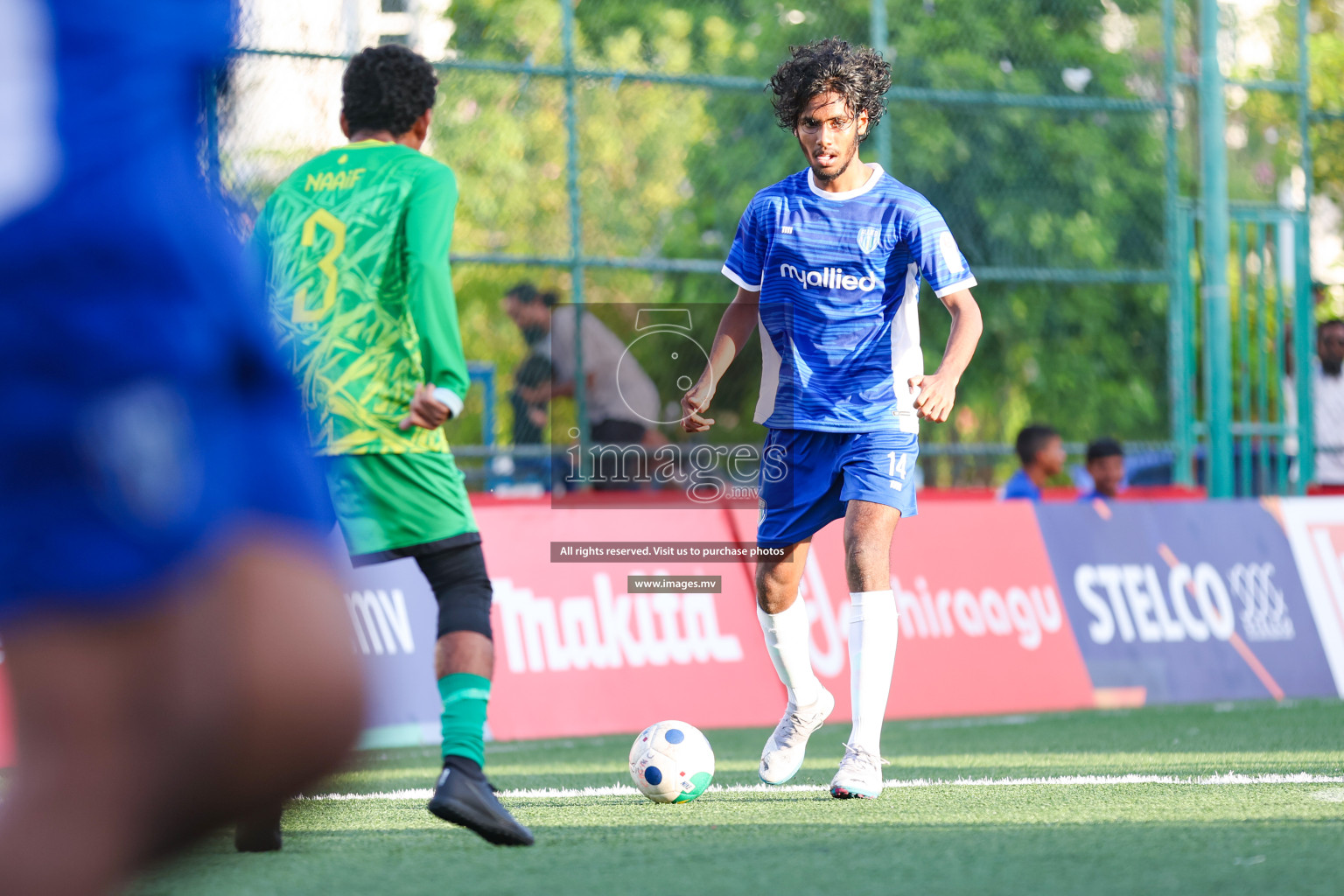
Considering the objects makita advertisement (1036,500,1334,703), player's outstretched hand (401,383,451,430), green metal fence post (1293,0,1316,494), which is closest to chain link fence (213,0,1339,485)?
green metal fence post (1293,0,1316,494)

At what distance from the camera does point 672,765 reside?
207 inches

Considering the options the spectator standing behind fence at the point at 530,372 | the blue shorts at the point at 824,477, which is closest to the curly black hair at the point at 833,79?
the blue shorts at the point at 824,477

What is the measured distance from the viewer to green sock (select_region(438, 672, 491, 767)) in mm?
4129

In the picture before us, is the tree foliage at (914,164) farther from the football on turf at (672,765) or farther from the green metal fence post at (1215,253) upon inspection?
the football on turf at (672,765)

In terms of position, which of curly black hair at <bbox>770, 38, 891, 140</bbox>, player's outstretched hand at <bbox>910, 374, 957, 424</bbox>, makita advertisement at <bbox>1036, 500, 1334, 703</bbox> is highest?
curly black hair at <bbox>770, 38, 891, 140</bbox>

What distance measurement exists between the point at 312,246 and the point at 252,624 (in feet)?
10.3

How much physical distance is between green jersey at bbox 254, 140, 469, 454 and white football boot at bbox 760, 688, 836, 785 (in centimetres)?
180

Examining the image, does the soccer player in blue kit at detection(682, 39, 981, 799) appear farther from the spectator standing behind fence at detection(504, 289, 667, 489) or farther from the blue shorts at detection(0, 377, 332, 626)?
the spectator standing behind fence at detection(504, 289, 667, 489)

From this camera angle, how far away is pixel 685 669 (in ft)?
29.2

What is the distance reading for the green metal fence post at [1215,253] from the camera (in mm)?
12109

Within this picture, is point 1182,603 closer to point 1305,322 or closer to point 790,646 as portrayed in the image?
point 1305,322

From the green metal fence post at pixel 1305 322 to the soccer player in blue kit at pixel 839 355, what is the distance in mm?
7820

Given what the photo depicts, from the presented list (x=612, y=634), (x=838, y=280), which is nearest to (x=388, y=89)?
(x=838, y=280)

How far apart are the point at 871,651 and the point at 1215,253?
25.1 ft
